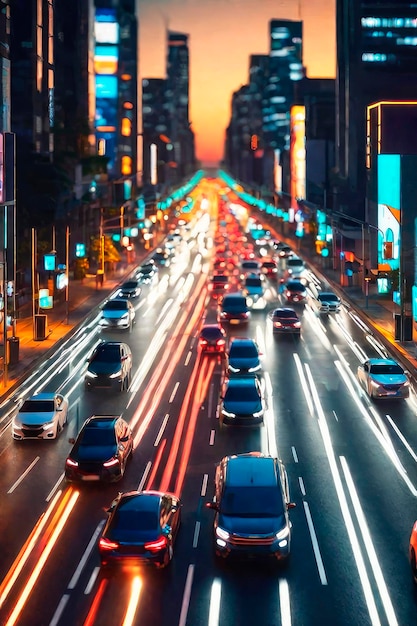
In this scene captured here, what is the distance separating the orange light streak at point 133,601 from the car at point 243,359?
71.5 ft

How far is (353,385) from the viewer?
135ft

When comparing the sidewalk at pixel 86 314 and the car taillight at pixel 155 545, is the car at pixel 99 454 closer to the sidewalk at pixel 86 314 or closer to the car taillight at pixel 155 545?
the car taillight at pixel 155 545

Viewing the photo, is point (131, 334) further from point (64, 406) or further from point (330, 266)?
point (330, 266)

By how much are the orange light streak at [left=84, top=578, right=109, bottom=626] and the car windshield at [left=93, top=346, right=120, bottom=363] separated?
21456 millimetres

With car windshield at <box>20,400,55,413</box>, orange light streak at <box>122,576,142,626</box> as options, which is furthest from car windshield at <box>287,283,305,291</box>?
orange light streak at <box>122,576,142,626</box>

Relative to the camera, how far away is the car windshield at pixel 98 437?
90.9ft

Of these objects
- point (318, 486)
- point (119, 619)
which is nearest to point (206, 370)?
point (318, 486)

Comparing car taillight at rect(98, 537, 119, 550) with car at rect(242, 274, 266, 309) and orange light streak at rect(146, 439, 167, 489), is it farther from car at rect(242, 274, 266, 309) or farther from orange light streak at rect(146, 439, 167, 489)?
car at rect(242, 274, 266, 309)

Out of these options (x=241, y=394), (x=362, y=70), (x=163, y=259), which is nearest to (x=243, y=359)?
(x=241, y=394)

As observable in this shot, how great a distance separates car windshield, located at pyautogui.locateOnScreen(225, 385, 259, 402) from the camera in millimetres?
34219

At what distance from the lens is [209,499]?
25.7m

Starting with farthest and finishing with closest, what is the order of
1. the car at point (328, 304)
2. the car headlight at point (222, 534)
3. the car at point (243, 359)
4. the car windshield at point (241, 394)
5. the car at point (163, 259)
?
the car at point (163, 259), the car at point (328, 304), the car at point (243, 359), the car windshield at point (241, 394), the car headlight at point (222, 534)

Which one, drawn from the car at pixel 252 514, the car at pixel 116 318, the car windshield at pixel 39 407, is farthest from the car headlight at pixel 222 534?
the car at pixel 116 318

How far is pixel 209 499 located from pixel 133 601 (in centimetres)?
673
